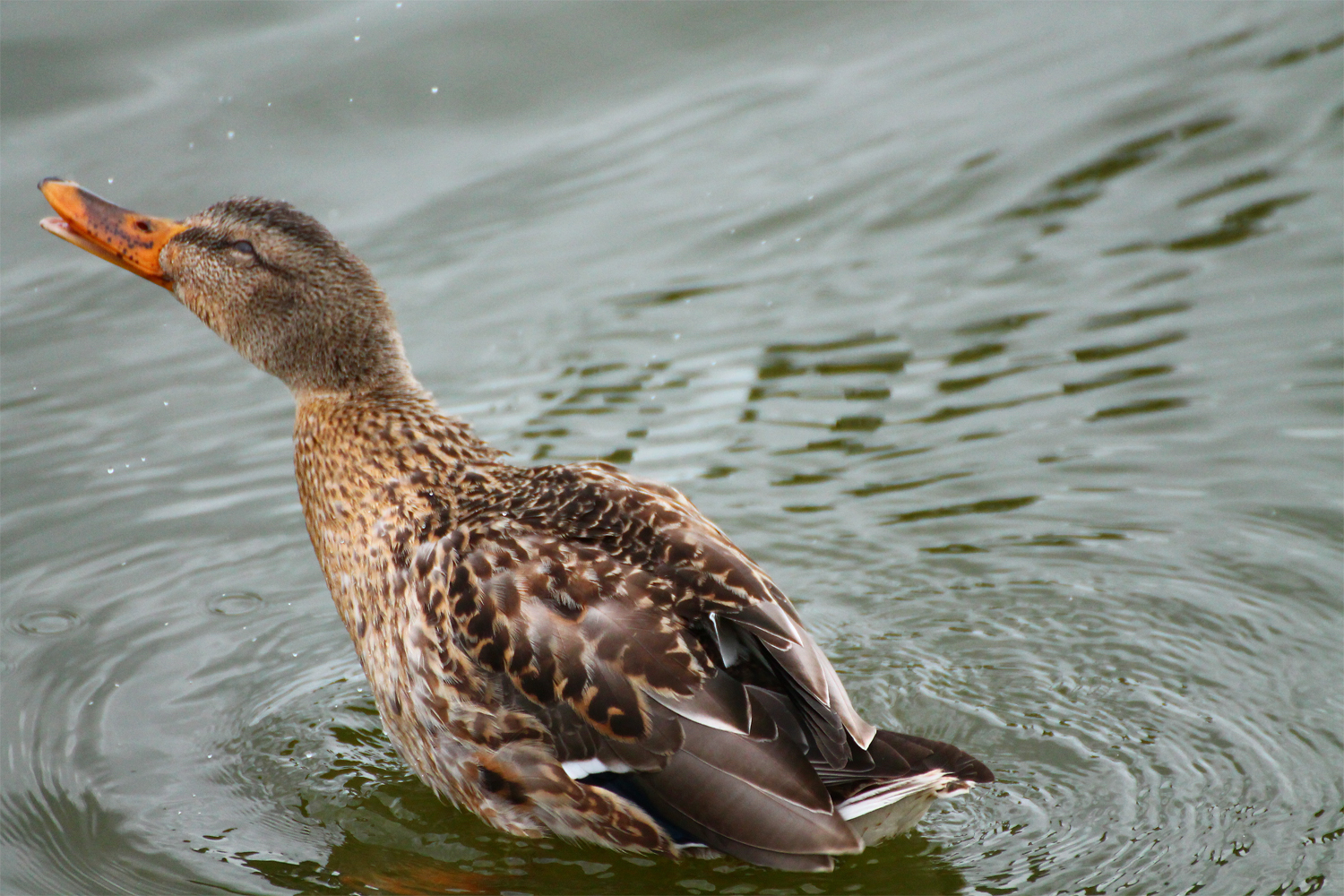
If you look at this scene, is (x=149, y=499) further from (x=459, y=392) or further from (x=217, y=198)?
(x=217, y=198)

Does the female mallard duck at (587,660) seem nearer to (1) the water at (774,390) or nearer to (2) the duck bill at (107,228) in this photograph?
(1) the water at (774,390)

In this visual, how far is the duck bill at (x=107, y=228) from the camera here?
18.1ft

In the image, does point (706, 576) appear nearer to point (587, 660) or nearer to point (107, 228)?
point (587, 660)

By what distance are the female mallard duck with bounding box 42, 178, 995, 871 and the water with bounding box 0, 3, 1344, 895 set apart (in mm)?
308

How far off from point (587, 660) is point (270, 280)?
2.08 meters

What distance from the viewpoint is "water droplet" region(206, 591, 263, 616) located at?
5.82m

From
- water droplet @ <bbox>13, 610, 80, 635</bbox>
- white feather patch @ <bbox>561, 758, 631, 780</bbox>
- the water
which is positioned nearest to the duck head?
the water

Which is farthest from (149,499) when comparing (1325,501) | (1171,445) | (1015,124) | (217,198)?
(1015,124)

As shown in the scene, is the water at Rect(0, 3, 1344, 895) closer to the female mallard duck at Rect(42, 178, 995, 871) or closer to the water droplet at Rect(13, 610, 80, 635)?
the water droplet at Rect(13, 610, 80, 635)

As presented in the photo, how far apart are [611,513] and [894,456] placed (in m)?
2.42

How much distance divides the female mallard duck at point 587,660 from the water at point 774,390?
0.31m

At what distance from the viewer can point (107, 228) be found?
18.1 ft

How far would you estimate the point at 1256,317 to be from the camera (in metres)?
7.33

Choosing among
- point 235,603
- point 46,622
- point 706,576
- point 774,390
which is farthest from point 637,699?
point 774,390
